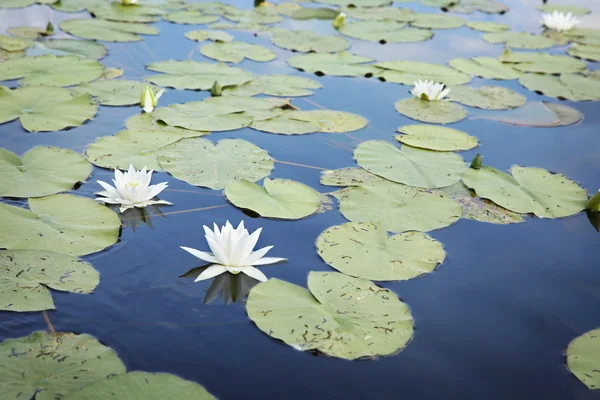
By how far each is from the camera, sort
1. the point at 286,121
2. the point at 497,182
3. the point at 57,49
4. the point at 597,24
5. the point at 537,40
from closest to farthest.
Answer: the point at 497,182
the point at 286,121
the point at 57,49
the point at 537,40
the point at 597,24

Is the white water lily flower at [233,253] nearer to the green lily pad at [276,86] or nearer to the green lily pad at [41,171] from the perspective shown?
the green lily pad at [41,171]

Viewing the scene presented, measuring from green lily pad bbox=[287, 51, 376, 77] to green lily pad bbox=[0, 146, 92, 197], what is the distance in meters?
2.53

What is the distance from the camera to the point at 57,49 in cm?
538

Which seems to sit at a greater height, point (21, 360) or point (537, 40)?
point (537, 40)

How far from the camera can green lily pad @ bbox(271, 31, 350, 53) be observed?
19.5ft

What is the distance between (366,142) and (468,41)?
330 centimetres

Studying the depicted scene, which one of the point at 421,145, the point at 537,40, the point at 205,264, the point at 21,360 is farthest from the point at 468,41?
the point at 21,360

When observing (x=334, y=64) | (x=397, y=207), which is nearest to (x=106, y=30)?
(x=334, y=64)

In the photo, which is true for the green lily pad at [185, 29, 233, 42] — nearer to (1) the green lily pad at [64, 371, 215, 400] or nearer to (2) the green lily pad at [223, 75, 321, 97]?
(2) the green lily pad at [223, 75, 321, 97]

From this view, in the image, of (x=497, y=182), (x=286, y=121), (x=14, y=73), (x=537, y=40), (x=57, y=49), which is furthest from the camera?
(x=537, y=40)

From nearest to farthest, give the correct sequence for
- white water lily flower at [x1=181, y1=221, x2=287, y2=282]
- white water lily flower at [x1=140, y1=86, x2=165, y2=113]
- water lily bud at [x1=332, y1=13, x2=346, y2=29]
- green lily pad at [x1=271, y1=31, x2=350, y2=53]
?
white water lily flower at [x1=181, y1=221, x2=287, y2=282] → white water lily flower at [x1=140, y1=86, x2=165, y2=113] → green lily pad at [x1=271, y1=31, x2=350, y2=53] → water lily bud at [x1=332, y1=13, x2=346, y2=29]

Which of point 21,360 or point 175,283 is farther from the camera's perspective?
point 175,283

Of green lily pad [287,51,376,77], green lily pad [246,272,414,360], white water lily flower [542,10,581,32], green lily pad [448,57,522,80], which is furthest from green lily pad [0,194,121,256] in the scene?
white water lily flower [542,10,581,32]

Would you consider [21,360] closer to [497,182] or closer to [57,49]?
[497,182]
